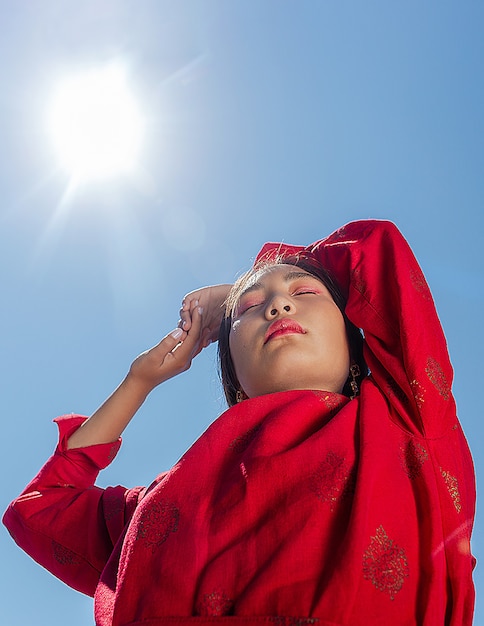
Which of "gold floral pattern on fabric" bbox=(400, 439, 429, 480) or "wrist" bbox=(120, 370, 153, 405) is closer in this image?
"gold floral pattern on fabric" bbox=(400, 439, 429, 480)

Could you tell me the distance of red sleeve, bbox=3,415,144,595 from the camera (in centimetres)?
176

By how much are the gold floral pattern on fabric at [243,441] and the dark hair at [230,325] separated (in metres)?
0.46

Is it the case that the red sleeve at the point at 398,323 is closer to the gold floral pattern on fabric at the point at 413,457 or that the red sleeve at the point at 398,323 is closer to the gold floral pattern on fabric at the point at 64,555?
the gold floral pattern on fabric at the point at 413,457

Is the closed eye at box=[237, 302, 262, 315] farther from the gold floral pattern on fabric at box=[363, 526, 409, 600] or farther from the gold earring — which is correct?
the gold floral pattern on fabric at box=[363, 526, 409, 600]

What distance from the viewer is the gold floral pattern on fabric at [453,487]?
1.31 metres

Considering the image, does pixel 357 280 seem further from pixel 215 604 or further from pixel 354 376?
pixel 215 604

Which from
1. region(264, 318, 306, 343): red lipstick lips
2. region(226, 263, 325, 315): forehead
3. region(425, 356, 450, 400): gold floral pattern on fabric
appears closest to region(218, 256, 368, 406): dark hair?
region(226, 263, 325, 315): forehead

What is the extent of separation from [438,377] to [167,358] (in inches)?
37.6

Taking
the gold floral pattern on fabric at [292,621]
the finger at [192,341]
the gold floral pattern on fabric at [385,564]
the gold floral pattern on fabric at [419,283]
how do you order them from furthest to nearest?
the finger at [192,341] < the gold floral pattern on fabric at [419,283] < the gold floral pattern on fabric at [385,564] < the gold floral pattern on fabric at [292,621]

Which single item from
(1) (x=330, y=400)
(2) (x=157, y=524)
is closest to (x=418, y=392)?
(1) (x=330, y=400)

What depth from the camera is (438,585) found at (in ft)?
3.72

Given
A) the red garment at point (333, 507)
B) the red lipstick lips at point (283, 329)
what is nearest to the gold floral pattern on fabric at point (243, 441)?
the red garment at point (333, 507)

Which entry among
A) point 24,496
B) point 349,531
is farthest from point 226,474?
point 24,496

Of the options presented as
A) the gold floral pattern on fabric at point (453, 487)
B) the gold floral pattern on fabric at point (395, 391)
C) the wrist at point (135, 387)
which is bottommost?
the gold floral pattern on fabric at point (453, 487)
